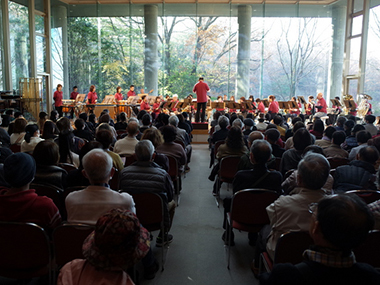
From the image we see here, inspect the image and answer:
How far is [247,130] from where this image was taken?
6.45 m

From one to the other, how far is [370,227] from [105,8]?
18296mm

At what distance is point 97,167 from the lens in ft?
7.34

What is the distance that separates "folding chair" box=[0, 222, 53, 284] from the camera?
6.42 ft

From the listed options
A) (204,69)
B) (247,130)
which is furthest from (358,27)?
(247,130)

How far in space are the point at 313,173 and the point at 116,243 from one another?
1.44 metres

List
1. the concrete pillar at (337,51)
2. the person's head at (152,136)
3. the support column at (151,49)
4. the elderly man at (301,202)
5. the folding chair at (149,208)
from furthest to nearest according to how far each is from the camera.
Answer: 1. the support column at (151,49)
2. the concrete pillar at (337,51)
3. the person's head at (152,136)
4. the folding chair at (149,208)
5. the elderly man at (301,202)

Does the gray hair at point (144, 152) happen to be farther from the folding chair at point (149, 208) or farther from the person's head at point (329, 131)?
the person's head at point (329, 131)

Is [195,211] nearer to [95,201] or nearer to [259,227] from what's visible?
[259,227]

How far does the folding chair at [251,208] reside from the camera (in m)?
2.70

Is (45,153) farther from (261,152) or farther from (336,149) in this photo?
(336,149)

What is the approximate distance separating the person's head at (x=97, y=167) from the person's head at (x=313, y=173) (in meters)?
1.29

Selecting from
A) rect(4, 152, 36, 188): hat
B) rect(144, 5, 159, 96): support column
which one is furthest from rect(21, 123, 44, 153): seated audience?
rect(144, 5, 159, 96): support column

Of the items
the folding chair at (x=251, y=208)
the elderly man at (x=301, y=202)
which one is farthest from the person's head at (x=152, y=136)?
the elderly man at (x=301, y=202)

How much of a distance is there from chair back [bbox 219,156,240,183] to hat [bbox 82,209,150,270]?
122 inches
